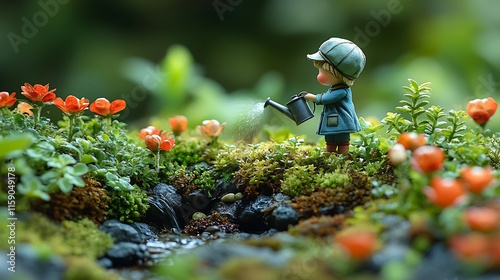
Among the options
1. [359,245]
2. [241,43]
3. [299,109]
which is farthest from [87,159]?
[241,43]

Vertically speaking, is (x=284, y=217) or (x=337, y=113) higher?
(x=337, y=113)

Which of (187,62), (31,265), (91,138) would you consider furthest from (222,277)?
(187,62)

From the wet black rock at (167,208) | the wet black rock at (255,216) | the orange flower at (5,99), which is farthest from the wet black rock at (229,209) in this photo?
the orange flower at (5,99)

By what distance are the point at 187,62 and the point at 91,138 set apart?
2.48m

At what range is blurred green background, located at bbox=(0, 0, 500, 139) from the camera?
18.4 ft

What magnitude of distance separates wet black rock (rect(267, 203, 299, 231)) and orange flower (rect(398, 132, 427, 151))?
522 millimetres

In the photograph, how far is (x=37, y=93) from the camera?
2.55m

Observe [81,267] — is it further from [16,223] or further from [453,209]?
[453,209]

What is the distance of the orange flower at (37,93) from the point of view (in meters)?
2.55

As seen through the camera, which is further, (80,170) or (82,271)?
(80,170)

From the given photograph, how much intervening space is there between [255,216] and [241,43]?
3.93 metres

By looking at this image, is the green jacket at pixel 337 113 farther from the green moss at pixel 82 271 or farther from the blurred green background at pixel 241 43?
the blurred green background at pixel 241 43

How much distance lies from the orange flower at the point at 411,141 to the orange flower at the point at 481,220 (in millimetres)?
488

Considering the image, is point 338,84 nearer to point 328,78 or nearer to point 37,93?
point 328,78
